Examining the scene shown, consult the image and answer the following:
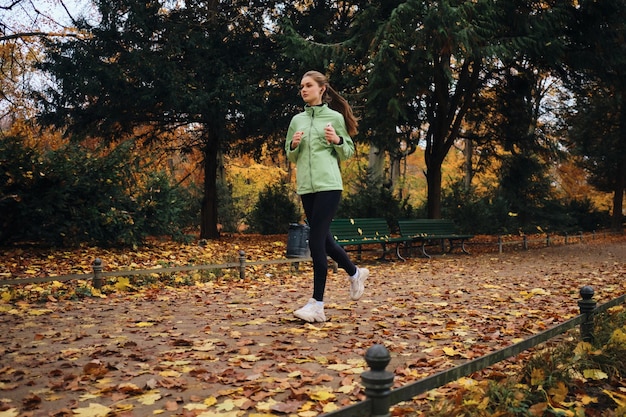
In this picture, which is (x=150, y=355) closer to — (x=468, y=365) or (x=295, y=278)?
(x=468, y=365)

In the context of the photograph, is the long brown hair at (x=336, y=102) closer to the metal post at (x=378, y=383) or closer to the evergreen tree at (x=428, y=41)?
the metal post at (x=378, y=383)

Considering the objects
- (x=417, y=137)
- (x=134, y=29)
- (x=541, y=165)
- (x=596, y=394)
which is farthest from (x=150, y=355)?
(x=541, y=165)

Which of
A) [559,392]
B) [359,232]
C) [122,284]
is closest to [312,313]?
[559,392]

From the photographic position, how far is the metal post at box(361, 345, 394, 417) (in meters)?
2.15

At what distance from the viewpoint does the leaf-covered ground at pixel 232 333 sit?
10.9ft

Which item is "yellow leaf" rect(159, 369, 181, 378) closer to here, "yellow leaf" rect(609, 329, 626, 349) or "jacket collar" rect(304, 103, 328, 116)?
"jacket collar" rect(304, 103, 328, 116)

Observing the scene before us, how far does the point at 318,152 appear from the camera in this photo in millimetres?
5109

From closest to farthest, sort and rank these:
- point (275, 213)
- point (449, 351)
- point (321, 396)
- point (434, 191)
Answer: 1. point (321, 396)
2. point (449, 351)
3. point (434, 191)
4. point (275, 213)

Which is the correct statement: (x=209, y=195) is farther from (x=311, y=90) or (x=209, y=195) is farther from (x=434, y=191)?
(x=311, y=90)

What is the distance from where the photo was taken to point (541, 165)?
21438 mm

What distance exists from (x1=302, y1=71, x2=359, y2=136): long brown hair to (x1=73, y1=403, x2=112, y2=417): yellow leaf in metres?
3.23

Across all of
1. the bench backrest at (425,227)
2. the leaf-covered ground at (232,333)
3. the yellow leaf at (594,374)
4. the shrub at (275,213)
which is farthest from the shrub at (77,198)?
the shrub at (275,213)

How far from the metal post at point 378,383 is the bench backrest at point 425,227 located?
37.6 feet

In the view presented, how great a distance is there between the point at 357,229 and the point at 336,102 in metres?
7.25
